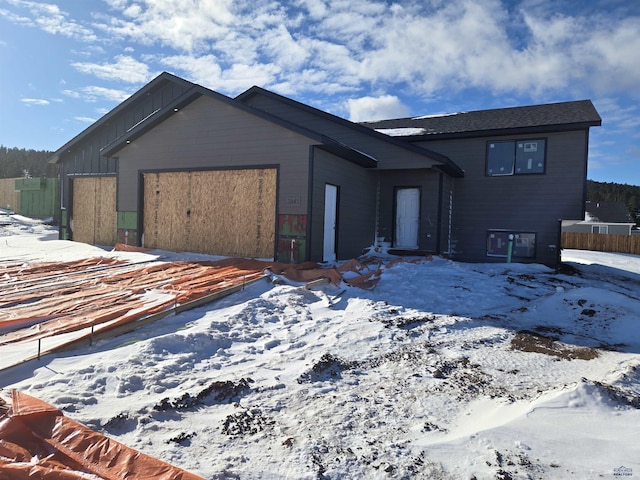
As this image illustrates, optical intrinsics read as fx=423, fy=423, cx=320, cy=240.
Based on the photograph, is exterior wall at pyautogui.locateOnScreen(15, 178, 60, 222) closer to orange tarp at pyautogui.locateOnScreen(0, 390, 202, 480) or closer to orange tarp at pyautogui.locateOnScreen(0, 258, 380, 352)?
orange tarp at pyautogui.locateOnScreen(0, 258, 380, 352)

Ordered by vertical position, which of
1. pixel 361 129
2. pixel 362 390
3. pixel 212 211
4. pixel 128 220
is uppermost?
pixel 361 129

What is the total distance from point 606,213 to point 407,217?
133 ft

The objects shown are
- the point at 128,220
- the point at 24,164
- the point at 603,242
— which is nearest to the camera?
the point at 128,220

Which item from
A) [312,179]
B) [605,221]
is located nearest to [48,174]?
[312,179]

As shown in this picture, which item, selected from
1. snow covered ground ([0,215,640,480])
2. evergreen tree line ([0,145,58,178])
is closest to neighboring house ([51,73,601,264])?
snow covered ground ([0,215,640,480])

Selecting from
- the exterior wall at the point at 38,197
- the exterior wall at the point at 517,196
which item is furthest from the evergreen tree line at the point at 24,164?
the exterior wall at the point at 517,196

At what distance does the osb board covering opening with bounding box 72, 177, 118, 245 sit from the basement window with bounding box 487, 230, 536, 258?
14.3m

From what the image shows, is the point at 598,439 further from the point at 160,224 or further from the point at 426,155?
the point at 160,224

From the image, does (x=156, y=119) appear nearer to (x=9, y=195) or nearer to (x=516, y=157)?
(x=516, y=157)

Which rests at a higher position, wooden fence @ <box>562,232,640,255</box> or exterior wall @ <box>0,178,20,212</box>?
exterior wall @ <box>0,178,20,212</box>

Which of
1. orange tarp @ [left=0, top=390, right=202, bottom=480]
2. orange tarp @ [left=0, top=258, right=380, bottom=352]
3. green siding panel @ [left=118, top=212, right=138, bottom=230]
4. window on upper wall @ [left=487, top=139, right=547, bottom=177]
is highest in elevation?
window on upper wall @ [left=487, top=139, right=547, bottom=177]

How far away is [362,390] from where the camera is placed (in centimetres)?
417

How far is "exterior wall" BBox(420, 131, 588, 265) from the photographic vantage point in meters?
14.7

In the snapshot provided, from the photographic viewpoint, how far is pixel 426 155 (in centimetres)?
1352
